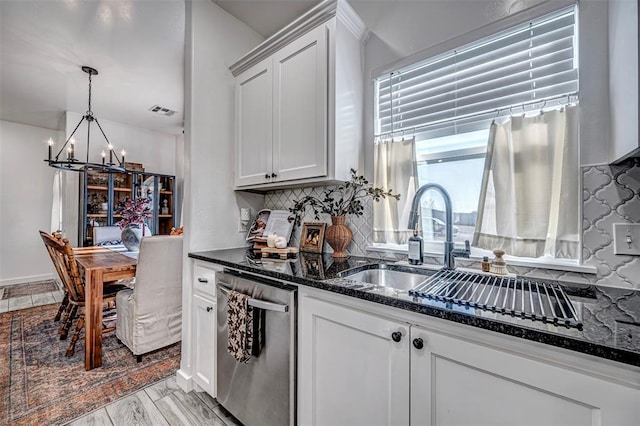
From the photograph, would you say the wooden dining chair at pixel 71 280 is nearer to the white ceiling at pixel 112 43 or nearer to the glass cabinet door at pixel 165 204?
the white ceiling at pixel 112 43

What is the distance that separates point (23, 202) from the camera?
459cm

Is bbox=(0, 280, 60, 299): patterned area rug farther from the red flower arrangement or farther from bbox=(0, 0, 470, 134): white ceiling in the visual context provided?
bbox=(0, 0, 470, 134): white ceiling

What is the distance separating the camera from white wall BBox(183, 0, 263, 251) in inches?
74.9

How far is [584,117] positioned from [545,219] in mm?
428

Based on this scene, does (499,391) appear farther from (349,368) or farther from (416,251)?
(416,251)

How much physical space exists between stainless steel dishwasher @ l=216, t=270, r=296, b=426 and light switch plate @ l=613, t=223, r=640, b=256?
1.25 m

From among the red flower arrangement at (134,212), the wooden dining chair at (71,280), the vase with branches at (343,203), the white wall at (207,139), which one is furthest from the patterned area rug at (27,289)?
the vase with branches at (343,203)

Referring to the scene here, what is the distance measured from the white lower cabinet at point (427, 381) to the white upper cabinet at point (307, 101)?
85 centimetres

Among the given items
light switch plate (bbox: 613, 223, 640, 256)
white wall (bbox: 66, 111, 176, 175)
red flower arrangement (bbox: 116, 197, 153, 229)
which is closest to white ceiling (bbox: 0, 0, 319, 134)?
white wall (bbox: 66, 111, 176, 175)

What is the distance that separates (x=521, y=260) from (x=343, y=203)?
38.5 inches

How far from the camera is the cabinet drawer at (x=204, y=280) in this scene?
1.68 metres

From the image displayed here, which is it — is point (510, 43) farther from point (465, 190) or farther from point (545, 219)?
point (545, 219)

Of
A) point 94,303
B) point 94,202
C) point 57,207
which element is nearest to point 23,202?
point 57,207

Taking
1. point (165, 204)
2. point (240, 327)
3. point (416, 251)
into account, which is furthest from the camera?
point (165, 204)
